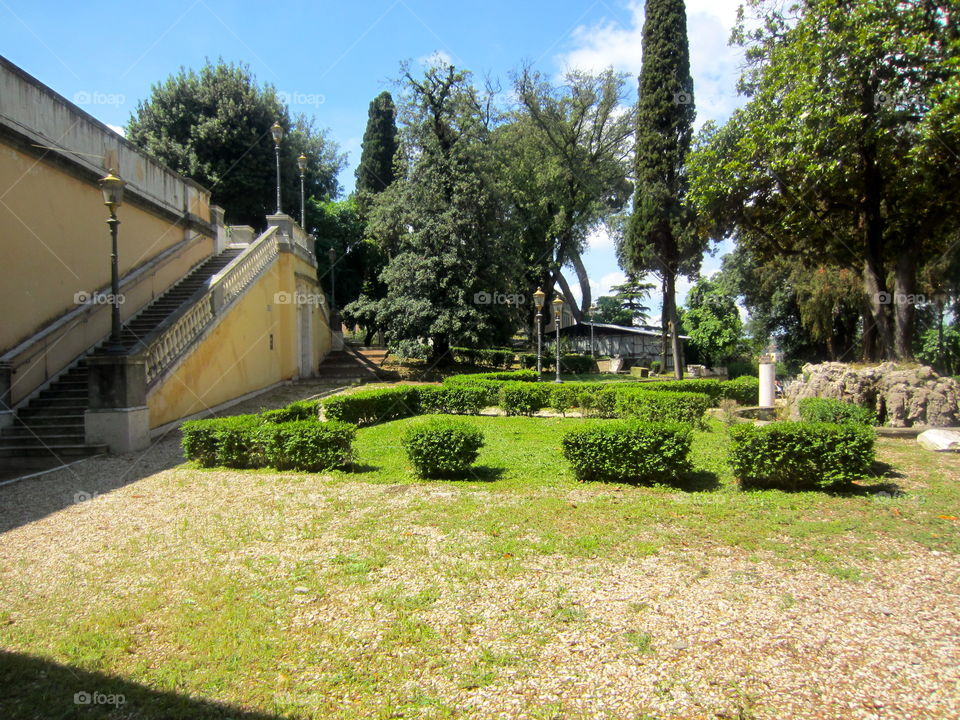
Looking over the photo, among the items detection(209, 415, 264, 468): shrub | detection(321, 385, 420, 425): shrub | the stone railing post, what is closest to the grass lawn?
detection(209, 415, 264, 468): shrub

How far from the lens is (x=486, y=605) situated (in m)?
4.25

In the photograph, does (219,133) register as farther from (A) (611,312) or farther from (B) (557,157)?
(A) (611,312)

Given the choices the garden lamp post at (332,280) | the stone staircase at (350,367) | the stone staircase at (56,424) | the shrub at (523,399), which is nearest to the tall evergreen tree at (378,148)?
the garden lamp post at (332,280)

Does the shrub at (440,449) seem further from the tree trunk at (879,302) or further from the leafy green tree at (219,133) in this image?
the leafy green tree at (219,133)

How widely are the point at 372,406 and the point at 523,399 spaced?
4.26m

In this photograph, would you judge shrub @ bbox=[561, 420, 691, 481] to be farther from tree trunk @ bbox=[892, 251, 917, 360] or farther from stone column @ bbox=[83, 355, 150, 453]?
tree trunk @ bbox=[892, 251, 917, 360]

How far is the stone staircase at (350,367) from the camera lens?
70.0 feet

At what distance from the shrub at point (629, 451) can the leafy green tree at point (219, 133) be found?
91.5 feet

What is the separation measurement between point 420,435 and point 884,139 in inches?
533

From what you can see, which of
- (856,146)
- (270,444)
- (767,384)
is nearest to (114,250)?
(270,444)

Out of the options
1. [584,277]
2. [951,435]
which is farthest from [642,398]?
[584,277]

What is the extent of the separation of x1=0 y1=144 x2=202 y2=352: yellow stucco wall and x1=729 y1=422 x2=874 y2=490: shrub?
1308 cm

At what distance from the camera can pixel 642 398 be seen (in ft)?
45.9

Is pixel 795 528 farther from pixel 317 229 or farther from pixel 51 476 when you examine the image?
pixel 317 229
